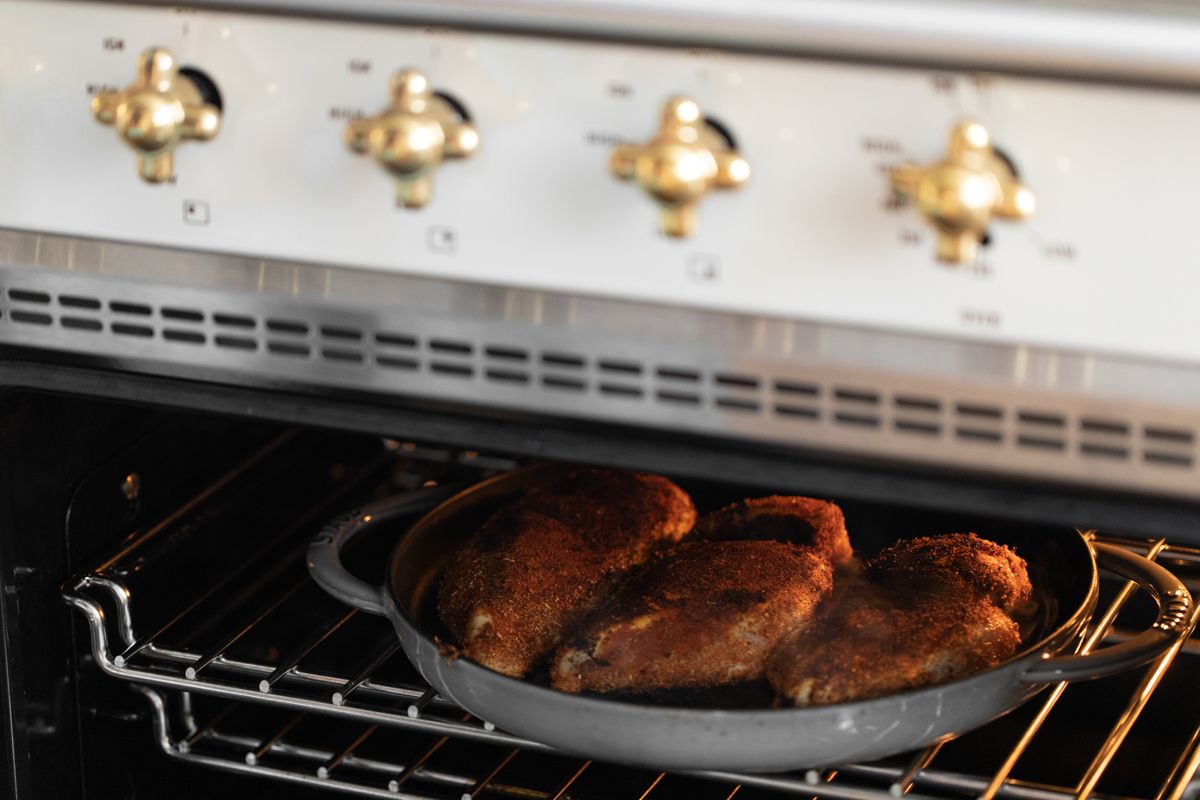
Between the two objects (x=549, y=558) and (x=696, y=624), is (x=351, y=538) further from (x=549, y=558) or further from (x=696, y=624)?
(x=696, y=624)

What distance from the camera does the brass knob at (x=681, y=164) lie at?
2.19 ft

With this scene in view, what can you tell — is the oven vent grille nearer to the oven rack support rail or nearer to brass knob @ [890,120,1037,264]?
brass knob @ [890,120,1037,264]

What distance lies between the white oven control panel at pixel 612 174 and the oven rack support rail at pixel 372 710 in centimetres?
35

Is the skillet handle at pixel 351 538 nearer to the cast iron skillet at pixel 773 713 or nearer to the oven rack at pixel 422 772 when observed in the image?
the cast iron skillet at pixel 773 713

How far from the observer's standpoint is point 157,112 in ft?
2.42

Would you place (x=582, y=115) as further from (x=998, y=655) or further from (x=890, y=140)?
(x=998, y=655)

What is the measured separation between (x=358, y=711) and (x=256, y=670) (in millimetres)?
122

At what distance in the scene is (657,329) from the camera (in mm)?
749

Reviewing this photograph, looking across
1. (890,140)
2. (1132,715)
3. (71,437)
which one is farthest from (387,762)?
(890,140)

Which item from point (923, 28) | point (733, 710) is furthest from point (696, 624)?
point (923, 28)

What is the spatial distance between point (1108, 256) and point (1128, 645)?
320 millimetres

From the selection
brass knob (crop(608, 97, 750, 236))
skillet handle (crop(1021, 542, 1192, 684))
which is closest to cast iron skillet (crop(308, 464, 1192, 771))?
skillet handle (crop(1021, 542, 1192, 684))

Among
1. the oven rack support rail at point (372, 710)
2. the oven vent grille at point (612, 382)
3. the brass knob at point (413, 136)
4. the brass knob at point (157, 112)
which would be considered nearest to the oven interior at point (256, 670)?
the oven rack support rail at point (372, 710)

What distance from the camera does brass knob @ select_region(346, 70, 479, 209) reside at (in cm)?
71
